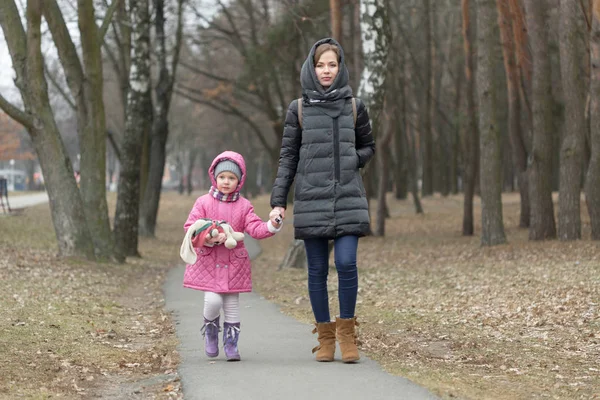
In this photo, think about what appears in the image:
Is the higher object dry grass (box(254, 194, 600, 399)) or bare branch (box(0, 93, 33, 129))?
bare branch (box(0, 93, 33, 129))

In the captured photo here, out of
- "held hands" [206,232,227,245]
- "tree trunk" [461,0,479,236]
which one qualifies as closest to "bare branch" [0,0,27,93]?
"held hands" [206,232,227,245]

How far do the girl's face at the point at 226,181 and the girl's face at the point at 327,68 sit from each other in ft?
3.30

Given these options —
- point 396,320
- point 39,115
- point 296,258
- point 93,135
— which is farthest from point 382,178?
point 396,320

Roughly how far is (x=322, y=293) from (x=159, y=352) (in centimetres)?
177

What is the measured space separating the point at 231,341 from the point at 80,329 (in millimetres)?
2868

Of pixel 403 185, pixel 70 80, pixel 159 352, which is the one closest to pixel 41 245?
pixel 70 80

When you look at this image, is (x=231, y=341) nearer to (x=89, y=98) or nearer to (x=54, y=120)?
(x=54, y=120)

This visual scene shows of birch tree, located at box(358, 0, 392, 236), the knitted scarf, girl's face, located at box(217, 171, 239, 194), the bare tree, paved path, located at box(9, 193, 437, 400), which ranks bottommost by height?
paved path, located at box(9, 193, 437, 400)

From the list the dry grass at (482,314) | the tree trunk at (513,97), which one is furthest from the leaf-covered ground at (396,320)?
the tree trunk at (513,97)

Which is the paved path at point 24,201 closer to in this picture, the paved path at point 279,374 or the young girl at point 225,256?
the paved path at point 279,374

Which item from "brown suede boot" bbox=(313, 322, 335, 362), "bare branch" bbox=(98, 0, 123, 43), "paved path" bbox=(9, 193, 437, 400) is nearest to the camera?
"paved path" bbox=(9, 193, 437, 400)

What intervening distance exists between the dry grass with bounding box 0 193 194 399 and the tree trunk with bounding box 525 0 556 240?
8692 mm

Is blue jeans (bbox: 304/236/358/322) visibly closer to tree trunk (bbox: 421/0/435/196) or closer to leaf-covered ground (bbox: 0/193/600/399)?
leaf-covered ground (bbox: 0/193/600/399)

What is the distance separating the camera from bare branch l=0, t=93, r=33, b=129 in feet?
51.4
